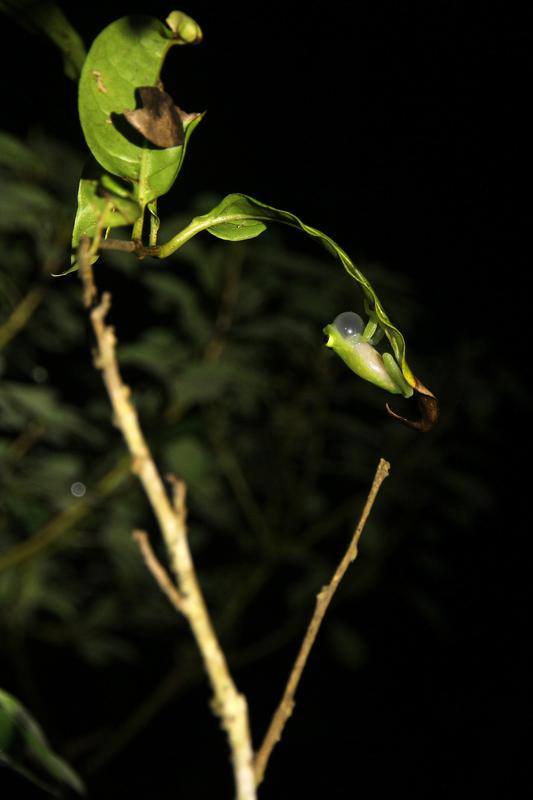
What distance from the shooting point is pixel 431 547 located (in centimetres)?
164

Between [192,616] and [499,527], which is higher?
[192,616]

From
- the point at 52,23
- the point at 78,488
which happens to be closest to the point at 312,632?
the point at 52,23

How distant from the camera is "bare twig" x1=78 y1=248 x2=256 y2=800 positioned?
209mm

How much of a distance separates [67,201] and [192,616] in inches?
37.1

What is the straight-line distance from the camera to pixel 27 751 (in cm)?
37

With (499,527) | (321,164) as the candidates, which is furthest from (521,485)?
(321,164)

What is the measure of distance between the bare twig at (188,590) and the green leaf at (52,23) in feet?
0.66

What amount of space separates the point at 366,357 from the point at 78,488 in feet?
2.93

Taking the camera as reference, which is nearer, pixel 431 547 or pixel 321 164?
pixel 321 164

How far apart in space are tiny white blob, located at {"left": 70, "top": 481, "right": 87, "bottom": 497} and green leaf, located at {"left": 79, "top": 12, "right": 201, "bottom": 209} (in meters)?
0.83

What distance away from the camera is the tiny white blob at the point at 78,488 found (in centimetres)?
110

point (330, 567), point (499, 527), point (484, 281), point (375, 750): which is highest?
point (484, 281)

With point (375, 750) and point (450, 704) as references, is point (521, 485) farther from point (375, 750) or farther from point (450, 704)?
point (375, 750)

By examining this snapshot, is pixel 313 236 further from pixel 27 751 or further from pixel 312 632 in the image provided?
pixel 27 751
